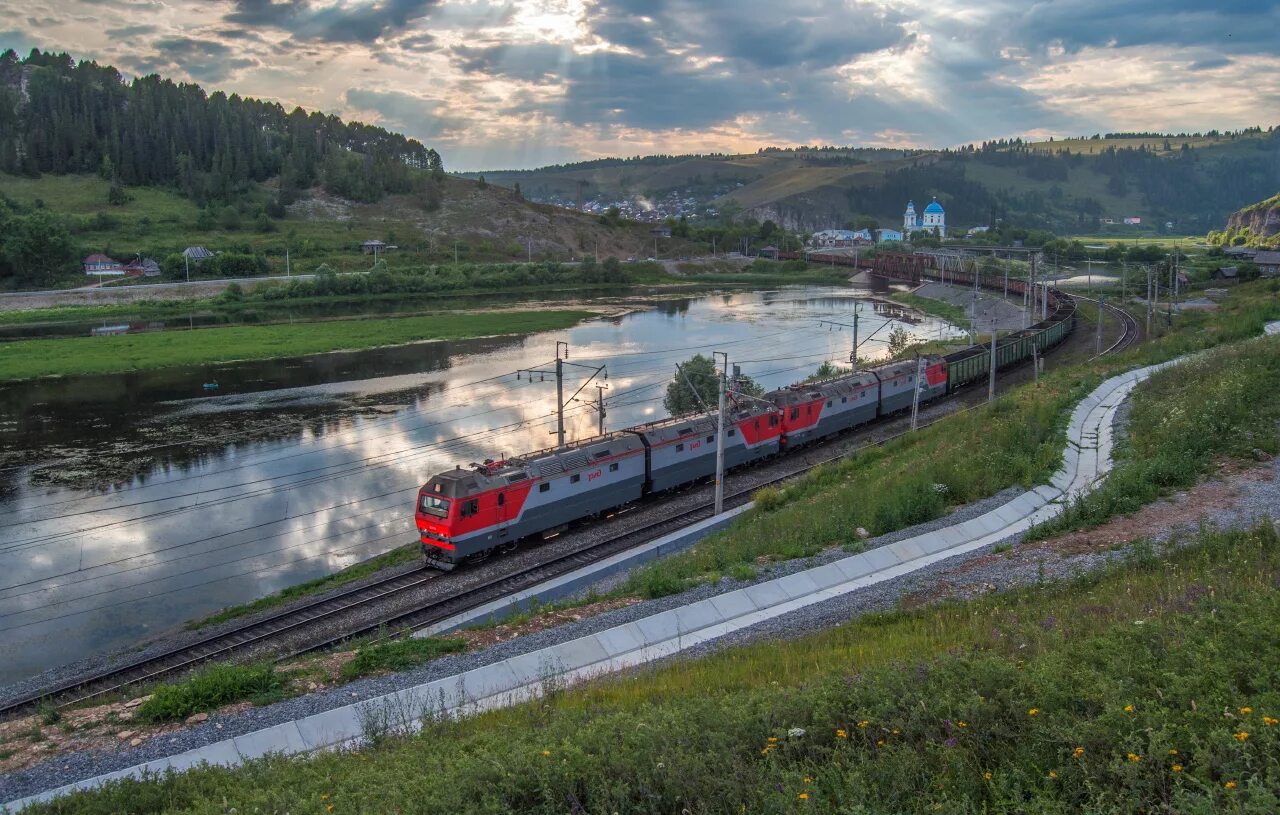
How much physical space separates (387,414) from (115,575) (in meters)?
23.5

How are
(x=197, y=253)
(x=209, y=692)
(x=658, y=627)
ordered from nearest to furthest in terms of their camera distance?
(x=209, y=692) → (x=658, y=627) → (x=197, y=253)

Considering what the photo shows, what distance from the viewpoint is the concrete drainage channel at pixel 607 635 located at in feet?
42.7

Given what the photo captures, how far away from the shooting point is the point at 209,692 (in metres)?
15.0

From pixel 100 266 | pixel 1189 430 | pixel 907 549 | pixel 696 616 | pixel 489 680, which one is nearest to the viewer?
pixel 489 680

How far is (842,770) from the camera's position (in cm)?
852

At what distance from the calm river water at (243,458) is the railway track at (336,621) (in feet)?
12.8

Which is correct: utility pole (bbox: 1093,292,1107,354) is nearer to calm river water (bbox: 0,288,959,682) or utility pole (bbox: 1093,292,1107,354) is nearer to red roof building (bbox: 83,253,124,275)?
calm river water (bbox: 0,288,959,682)

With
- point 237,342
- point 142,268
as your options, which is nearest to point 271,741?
point 237,342

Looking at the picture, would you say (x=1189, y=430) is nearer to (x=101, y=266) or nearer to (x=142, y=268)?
(x=142, y=268)

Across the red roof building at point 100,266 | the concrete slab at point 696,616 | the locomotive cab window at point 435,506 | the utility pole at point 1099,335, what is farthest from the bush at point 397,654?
the red roof building at point 100,266

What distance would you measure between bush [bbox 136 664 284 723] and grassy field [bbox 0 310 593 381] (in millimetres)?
59670

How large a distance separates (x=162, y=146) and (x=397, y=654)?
185849 millimetres

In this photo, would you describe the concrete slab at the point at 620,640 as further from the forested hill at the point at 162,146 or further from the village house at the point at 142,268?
the forested hill at the point at 162,146

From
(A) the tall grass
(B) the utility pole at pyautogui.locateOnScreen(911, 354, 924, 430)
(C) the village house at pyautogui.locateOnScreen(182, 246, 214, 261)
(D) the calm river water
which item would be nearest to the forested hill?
(C) the village house at pyautogui.locateOnScreen(182, 246, 214, 261)
